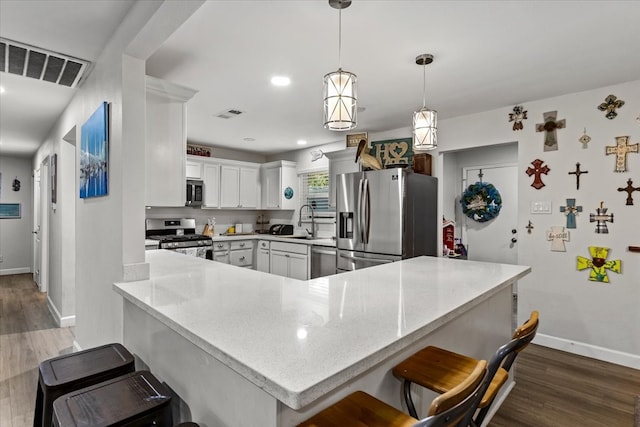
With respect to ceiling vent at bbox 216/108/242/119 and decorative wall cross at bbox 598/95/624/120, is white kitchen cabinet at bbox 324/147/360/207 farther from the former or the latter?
decorative wall cross at bbox 598/95/624/120

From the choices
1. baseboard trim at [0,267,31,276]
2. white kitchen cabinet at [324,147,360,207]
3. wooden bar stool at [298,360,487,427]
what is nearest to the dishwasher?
white kitchen cabinet at [324,147,360,207]

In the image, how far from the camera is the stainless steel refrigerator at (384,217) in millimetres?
3602

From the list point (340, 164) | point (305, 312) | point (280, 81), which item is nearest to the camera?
point (305, 312)

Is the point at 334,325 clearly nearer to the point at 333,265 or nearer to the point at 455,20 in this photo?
the point at 455,20

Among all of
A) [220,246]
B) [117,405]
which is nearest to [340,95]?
[117,405]

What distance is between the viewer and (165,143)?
7.51 feet

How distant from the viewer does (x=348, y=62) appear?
8.09 feet

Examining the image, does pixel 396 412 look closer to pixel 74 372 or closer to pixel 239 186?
pixel 74 372

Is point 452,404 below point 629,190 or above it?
below

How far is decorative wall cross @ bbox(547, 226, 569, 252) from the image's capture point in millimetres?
3244

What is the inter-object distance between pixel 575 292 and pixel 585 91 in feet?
6.11

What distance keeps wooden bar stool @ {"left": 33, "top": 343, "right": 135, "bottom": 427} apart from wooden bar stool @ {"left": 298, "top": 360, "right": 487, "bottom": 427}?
0.99 metres

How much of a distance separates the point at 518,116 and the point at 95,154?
380cm

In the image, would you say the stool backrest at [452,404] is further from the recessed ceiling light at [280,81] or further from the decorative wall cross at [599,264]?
the decorative wall cross at [599,264]
